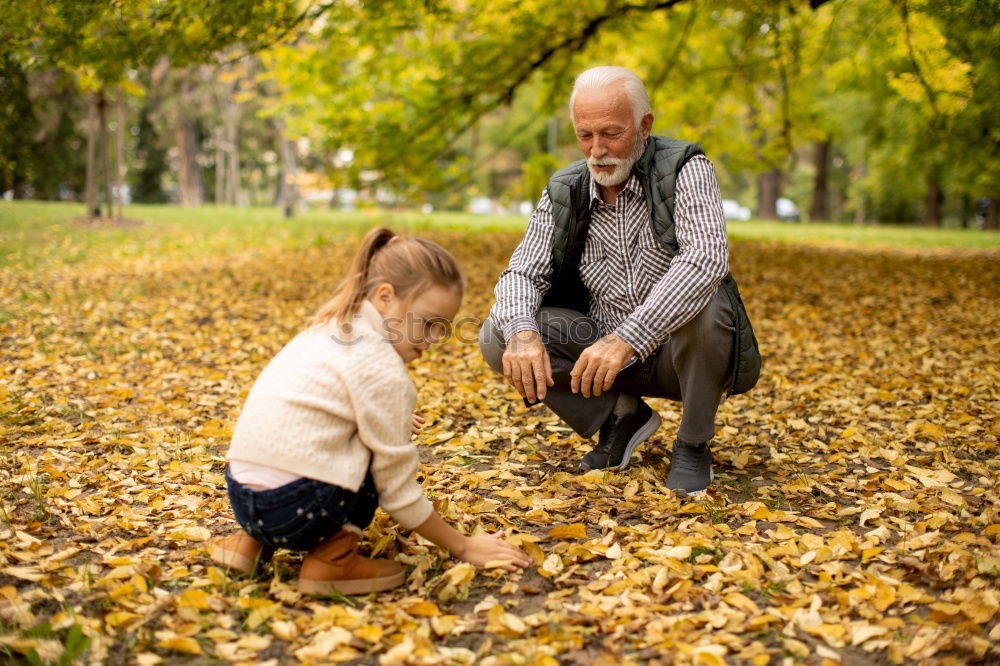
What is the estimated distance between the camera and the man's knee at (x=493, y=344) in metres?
3.13

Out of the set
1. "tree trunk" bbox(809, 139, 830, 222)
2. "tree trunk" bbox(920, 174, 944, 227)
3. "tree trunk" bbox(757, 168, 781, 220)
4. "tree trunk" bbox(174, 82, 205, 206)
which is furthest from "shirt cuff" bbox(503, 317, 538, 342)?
"tree trunk" bbox(174, 82, 205, 206)

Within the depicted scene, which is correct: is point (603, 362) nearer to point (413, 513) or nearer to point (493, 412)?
point (413, 513)

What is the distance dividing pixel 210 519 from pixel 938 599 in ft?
7.84

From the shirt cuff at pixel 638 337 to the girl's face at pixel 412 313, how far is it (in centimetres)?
79

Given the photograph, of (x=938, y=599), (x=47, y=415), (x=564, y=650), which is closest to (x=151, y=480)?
(x=47, y=415)

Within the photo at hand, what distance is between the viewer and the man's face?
2971 millimetres

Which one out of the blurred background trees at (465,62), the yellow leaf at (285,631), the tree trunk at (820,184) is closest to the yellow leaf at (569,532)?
the yellow leaf at (285,631)

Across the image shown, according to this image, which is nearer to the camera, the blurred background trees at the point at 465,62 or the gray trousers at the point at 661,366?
the gray trousers at the point at 661,366

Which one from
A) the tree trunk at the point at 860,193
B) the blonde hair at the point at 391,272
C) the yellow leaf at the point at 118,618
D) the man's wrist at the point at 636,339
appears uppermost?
the tree trunk at the point at 860,193

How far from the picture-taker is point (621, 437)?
333 centimetres

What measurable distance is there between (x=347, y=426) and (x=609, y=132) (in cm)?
158

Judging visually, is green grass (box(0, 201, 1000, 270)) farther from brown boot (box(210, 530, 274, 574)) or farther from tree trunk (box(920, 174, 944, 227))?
tree trunk (box(920, 174, 944, 227))

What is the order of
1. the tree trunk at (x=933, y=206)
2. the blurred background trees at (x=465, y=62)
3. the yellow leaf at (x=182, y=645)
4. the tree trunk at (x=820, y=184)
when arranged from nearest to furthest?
the yellow leaf at (x=182, y=645)
the blurred background trees at (x=465, y=62)
the tree trunk at (x=933, y=206)
the tree trunk at (x=820, y=184)

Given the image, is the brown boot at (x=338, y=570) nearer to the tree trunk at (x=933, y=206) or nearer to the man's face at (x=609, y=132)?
the man's face at (x=609, y=132)
